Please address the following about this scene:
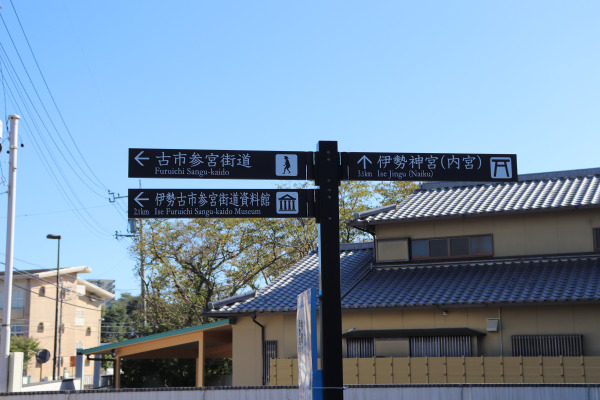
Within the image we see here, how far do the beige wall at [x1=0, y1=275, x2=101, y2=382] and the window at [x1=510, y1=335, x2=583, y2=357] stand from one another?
137ft

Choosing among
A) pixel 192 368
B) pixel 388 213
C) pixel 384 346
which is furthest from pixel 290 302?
pixel 192 368

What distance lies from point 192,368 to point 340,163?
30.2m

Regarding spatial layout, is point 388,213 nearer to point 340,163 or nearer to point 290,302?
point 290,302

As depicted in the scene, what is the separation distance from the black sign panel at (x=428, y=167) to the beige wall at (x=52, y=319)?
47.7 m

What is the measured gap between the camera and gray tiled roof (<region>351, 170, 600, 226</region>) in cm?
2181

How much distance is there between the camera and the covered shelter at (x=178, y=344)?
23312 millimetres

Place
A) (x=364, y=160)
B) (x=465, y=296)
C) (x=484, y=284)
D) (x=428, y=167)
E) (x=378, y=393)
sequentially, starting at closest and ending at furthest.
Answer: (x=364, y=160) < (x=428, y=167) < (x=378, y=393) < (x=465, y=296) < (x=484, y=284)

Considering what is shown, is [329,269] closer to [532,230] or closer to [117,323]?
[532,230]

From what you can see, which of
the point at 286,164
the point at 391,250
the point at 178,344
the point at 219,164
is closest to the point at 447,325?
the point at 391,250

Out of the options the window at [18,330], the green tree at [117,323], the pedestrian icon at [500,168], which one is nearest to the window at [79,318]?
the window at [18,330]

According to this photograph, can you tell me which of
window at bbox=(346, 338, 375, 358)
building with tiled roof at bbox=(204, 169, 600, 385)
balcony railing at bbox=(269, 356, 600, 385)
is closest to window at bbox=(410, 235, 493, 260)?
building with tiled roof at bbox=(204, 169, 600, 385)

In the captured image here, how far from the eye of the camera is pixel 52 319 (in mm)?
59312

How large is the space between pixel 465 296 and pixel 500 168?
418 inches

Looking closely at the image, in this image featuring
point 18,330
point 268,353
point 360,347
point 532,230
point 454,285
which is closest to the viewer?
point 454,285
